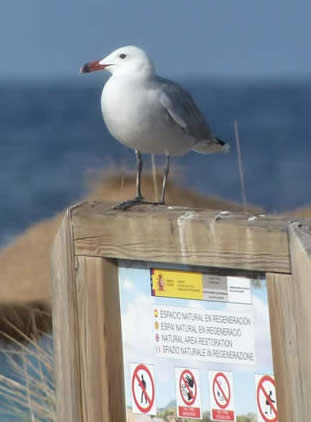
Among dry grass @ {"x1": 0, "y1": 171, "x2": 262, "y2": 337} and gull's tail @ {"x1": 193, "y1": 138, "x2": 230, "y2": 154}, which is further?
dry grass @ {"x1": 0, "y1": 171, "x2": 262, "y2": 337}

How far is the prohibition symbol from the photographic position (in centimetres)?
379

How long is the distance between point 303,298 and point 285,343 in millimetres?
139

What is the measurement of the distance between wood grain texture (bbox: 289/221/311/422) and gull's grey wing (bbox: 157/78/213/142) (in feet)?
3.48

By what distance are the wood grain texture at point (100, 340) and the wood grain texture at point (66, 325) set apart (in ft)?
0.07

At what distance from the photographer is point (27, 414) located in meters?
5.50

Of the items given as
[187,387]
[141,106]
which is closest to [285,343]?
[187,387]

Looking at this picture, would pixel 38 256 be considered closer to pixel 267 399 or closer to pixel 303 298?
pixel 267 399

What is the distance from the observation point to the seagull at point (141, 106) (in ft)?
14.7

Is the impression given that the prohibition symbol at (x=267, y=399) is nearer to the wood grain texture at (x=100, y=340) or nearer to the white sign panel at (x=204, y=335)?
the white sign panel at (x=204, y=335)

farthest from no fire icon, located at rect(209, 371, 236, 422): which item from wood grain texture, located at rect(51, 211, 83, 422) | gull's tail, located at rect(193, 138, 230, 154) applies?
gull's tail, located at rect(193, 138, 230, 154)

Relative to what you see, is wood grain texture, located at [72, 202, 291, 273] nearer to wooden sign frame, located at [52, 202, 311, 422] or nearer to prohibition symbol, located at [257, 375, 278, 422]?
wooden sign frame, located at [52, 202, 311, 422]

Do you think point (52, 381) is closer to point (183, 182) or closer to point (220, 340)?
point (220, 340)

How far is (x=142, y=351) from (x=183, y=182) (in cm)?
475

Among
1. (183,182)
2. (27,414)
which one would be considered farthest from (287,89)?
(27,414)
